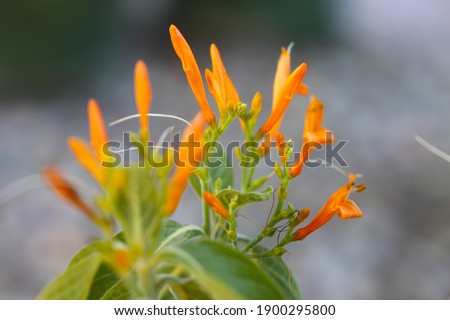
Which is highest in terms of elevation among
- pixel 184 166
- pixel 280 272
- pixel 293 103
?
pixel 184 166

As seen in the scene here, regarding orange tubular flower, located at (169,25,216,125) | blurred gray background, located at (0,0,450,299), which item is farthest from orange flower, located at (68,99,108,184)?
blurred gray background, located at (0,0,450,299)

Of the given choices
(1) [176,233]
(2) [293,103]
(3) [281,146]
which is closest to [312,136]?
(3) [281,146]

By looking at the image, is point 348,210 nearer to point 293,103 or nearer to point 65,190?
point 65,190

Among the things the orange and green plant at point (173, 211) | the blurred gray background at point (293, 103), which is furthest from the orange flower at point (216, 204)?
the blurred gray background at point (293, 103)

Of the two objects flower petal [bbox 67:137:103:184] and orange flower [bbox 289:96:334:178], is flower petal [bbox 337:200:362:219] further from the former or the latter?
flower petal [bbox 67:137:103:184]

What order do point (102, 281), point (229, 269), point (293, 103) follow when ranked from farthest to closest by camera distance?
point (293, 103) → point (102, 281) → point (229, 269)
